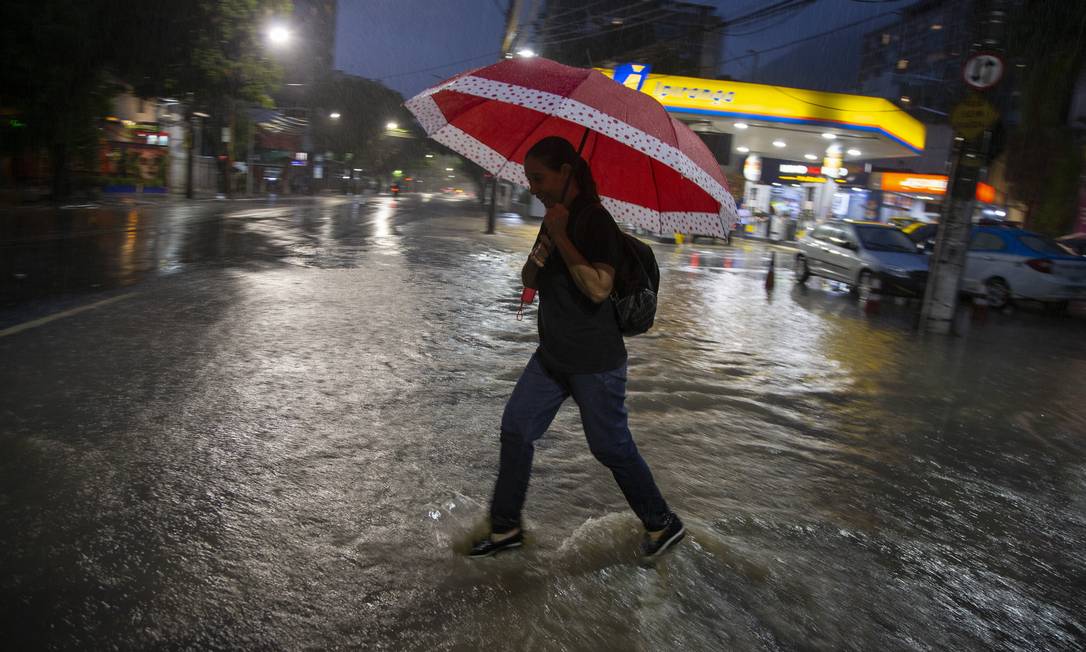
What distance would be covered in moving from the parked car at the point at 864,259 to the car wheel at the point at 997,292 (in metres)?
1.42

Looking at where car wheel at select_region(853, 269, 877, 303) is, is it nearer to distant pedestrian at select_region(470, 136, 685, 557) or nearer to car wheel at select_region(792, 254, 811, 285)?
car wheel at select_region(792, 254, 811, 285)

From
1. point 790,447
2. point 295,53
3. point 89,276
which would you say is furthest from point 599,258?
point 295,53

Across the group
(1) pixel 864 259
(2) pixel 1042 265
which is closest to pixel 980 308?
(2) pixel 1042 265

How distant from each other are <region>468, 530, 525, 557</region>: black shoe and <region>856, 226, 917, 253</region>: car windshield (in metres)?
13.3

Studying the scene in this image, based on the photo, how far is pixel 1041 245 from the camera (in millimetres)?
14547

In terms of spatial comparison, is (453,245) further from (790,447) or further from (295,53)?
(295,53)

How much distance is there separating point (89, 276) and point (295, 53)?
64538mm

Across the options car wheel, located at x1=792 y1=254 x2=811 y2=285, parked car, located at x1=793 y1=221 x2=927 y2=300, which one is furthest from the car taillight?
car wheel, located at x1=792 y1=254 x2=811 y2=285

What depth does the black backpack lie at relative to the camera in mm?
2930

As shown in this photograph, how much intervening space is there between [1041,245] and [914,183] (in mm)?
28336

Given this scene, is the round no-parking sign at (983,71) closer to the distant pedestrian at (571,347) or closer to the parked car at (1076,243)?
the distant pedestrian at (571,347)

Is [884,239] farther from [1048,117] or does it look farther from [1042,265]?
[1048,117]

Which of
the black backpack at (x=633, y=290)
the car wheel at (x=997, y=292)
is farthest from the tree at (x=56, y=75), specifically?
the car wheel at (x=997, y=292)

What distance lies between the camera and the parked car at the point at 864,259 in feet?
46.2
